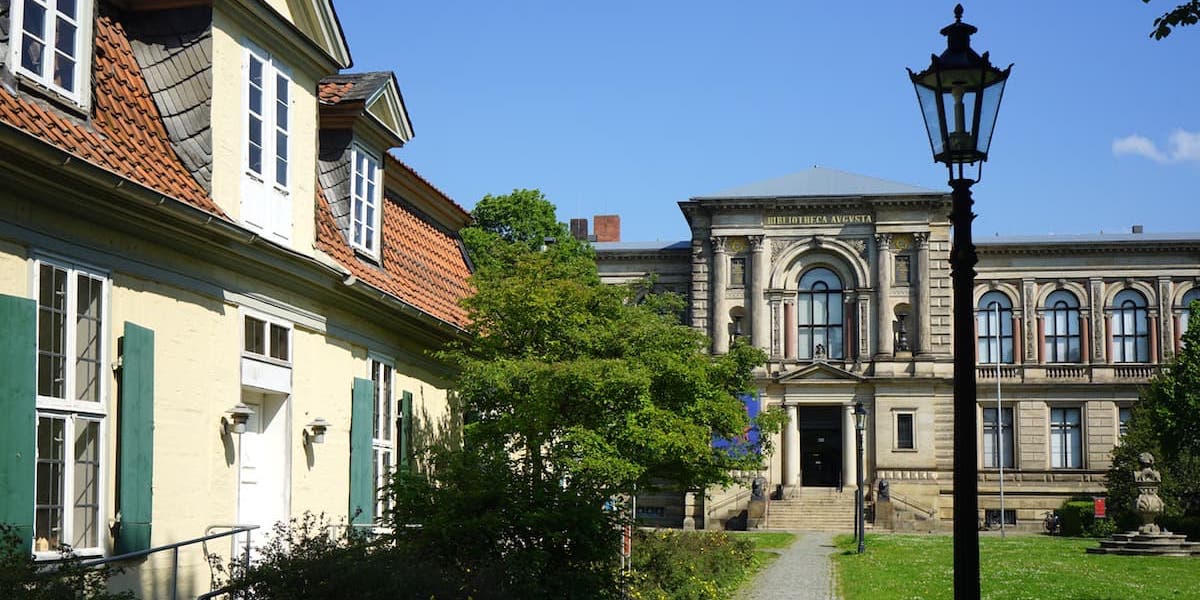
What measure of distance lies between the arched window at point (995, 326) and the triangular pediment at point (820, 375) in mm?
9409

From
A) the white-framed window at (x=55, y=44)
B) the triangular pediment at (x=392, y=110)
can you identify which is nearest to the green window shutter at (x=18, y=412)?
the white-framed window at (x=55, y=44)

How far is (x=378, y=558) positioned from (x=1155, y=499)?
38.9 metres

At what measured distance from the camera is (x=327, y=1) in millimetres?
17531

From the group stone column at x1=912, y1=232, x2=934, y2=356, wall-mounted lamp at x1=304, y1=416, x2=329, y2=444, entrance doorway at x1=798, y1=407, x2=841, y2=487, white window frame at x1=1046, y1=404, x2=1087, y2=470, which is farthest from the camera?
white window frame at x1=1046, y1=404, x2=1087, y2=470

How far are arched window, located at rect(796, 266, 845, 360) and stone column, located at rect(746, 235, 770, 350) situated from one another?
2040 mm

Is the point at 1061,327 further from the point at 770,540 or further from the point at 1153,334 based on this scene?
the point at 770,540

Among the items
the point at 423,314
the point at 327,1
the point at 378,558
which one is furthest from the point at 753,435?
the point at 378,558

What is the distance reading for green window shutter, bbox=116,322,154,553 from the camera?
12414 mm

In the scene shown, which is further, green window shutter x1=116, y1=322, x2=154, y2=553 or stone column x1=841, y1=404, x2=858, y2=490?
stone column x1=841, y1=404, x2=858, y2=490

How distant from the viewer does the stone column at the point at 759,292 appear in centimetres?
7300

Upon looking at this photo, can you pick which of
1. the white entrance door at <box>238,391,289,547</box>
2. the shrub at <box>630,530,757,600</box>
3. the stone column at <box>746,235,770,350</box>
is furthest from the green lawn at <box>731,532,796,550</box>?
the white entrance door at <box>238,391,289,547</box>

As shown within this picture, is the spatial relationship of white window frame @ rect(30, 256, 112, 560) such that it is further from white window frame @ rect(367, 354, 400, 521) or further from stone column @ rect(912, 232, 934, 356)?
stone column @ rect(912, 232, 934, 356)

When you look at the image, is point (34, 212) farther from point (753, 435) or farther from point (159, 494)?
point (753, 435)

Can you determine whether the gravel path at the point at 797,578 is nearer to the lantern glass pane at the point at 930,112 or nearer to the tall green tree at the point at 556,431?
the tall green tree at the point at 556,431
